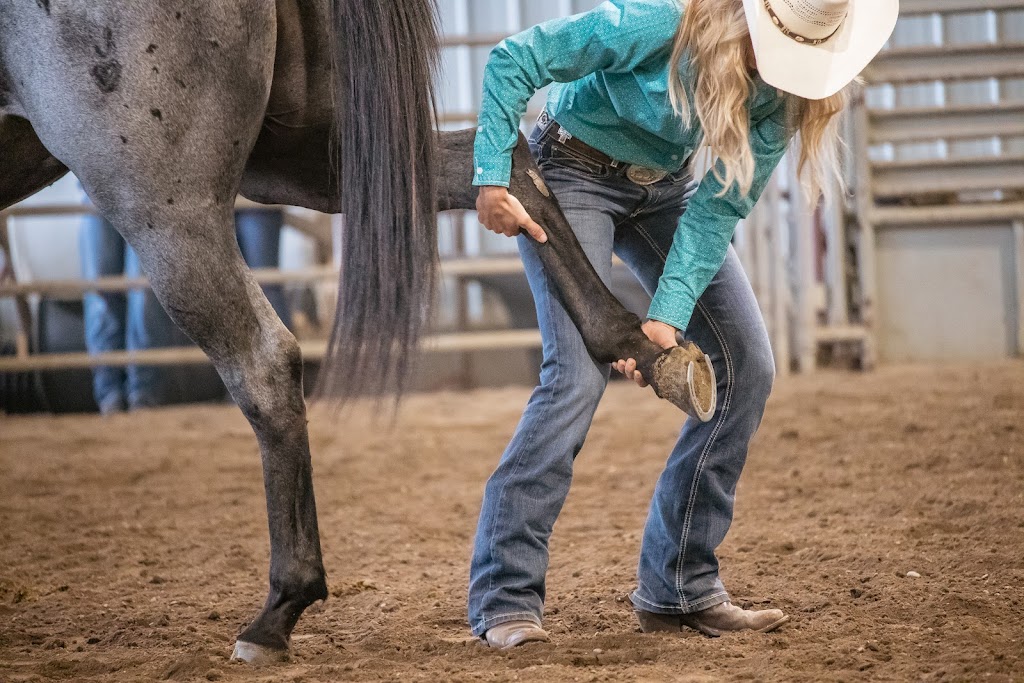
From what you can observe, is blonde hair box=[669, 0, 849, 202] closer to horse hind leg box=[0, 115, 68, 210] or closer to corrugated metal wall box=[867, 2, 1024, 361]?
horse hind leg box=[0, 115, 68, 210]

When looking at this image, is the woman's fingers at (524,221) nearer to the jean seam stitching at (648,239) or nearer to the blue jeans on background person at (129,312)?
the jean seam stitching at (648,239)

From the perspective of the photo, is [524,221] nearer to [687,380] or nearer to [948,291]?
[687,380]

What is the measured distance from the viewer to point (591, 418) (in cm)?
190

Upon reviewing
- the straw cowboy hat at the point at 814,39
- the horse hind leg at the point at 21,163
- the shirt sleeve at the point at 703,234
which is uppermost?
the straw cowboy hat at the point at 814,39

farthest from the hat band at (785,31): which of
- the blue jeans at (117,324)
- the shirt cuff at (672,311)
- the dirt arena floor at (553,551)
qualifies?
the blue jeans at (117,324)

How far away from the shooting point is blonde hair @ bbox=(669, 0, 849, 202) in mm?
1690

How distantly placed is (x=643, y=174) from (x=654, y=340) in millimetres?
336

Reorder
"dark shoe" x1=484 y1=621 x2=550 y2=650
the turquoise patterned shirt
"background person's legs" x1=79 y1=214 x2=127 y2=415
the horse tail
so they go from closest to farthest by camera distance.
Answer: the turquoise patterned shirt < "dark shoe" x1=484 y1=621 x2=550 y2=650 < the horse tail < "background person's legs" x1=79 y1=214 x2=127 y2=415

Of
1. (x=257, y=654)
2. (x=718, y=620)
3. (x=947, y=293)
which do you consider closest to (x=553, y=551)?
(x=718, y=620)

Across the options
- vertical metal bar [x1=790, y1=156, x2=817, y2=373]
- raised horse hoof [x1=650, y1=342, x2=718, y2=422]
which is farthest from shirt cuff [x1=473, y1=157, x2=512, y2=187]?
vertical metal bar [x1=790, y1=156, x2=817, y2=373]

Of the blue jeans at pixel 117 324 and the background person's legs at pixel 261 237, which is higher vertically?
the background person's legs at pixel 261 237

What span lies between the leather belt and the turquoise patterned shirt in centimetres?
2

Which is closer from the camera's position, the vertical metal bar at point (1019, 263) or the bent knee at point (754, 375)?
the bent knee at point (754, 375)

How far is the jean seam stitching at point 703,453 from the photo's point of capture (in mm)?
2014
